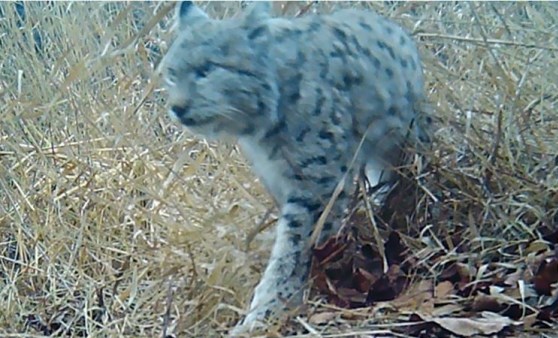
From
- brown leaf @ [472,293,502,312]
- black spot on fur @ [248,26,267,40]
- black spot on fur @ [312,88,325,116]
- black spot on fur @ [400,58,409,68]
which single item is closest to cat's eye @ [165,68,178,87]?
black spot on fur @ [248,26,267,40]

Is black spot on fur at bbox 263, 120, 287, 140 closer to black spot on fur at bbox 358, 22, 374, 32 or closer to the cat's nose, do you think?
the cat's nose

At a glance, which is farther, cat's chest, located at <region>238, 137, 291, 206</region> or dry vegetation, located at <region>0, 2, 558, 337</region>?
cat's chest, located at <region>238, 137, 291, 206</region>

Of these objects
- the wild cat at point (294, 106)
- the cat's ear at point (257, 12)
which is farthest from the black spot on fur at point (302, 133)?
the cat's ear at point (257, 12)

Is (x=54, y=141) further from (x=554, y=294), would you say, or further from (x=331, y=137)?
(x=554, y=294)

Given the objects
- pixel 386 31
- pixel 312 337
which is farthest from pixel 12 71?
pixel 312 337

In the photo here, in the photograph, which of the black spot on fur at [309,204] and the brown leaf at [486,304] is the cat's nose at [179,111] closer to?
the black spot on fur at [309,204]

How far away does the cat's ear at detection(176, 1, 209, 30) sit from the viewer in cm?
178

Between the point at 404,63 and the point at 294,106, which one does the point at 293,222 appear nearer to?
the point at 294,106

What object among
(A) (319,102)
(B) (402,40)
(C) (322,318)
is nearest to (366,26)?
(B) (402,40)

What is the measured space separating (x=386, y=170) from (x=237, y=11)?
17.6 inches

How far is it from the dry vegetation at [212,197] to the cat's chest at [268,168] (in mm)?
93

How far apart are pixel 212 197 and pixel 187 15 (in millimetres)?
445

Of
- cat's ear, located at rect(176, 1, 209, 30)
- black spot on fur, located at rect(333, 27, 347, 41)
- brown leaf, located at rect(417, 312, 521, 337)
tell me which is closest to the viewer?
brown leaf, located at rect(417, 312, 521, 337)

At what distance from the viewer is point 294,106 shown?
180cm
